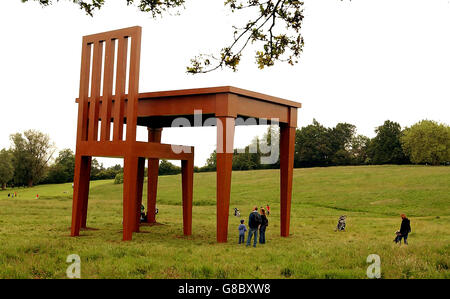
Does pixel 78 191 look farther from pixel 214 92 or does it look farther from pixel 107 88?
pixel 214 92

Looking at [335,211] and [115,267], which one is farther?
[335,211]

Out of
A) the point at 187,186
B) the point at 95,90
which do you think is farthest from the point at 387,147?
the point at 95,90

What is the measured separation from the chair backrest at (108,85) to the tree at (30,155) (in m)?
54.8

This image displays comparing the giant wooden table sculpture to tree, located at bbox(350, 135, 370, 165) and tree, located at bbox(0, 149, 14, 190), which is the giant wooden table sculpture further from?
tree, located at bbox(350, 135, 370, 165)

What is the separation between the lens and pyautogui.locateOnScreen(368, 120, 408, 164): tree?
73.5m

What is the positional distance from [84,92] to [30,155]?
55.4 meters

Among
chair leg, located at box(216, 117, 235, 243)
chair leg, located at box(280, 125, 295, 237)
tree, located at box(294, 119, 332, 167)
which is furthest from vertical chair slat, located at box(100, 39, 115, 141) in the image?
tree, located at box(294, 119, 332, 167)

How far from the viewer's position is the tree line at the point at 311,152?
64.1 m

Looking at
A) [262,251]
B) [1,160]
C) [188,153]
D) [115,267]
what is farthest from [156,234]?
[1,160]

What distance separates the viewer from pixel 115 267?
7.79m

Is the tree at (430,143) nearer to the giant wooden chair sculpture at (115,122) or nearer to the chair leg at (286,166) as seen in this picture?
the chair leg at (286,166)

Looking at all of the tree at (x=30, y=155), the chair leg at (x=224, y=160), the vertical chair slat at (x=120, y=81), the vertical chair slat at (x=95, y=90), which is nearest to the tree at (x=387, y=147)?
the tree at (x=30, y=155)
